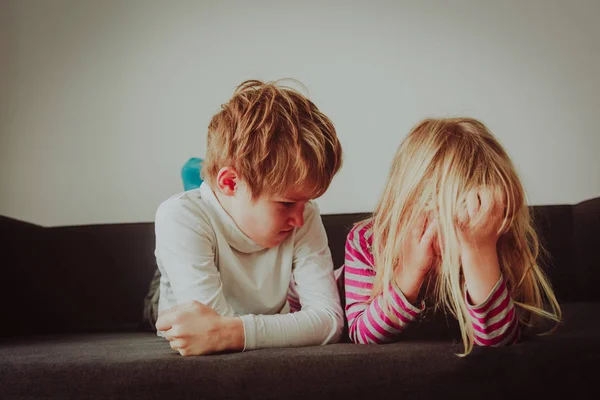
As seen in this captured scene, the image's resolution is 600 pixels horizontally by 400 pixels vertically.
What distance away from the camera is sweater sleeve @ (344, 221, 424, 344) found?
32.7 inches

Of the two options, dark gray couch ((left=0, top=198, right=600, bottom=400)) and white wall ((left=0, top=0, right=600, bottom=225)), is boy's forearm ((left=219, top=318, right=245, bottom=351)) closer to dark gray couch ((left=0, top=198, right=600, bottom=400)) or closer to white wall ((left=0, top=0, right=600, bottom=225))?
dark gray couch ((left=0, top=198, right=600, bottom=400))

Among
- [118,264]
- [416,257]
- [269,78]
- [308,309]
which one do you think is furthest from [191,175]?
[416,257]

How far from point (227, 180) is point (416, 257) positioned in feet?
1.03

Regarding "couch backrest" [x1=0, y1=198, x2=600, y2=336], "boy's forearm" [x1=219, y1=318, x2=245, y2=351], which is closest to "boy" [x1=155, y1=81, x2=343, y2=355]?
"boy's forearm" [x1=219, y1=318, x2=245, y2=351]

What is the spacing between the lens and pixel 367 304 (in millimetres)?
928

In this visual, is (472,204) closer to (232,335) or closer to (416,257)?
(416,257)

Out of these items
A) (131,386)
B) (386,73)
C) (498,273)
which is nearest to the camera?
(131,386)

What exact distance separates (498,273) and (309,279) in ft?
1.04

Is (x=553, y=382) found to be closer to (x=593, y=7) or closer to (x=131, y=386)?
(x=131, y=386)

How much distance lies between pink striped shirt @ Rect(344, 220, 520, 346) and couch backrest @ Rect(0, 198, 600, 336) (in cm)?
48

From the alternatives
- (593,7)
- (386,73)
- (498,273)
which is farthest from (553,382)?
(593,7)

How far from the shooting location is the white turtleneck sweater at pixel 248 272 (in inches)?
33.9

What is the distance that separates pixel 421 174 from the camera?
88 cm

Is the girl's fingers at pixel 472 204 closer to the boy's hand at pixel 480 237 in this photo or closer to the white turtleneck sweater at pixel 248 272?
the boy's hand at pixel 480 237
